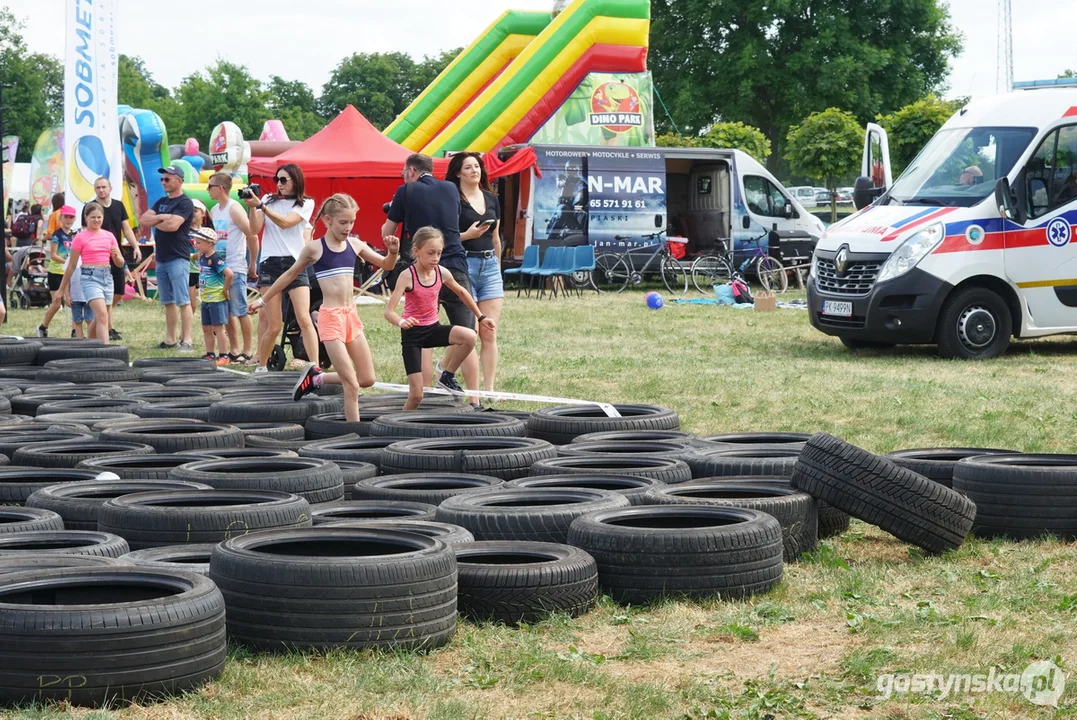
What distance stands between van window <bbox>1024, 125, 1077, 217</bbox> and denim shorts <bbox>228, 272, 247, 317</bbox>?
8.47 m

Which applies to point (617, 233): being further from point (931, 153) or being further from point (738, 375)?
point (738, 375)

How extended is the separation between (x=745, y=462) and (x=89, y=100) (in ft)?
49.3

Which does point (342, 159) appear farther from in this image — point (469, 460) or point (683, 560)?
point (683, 560)

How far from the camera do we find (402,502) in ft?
20.6

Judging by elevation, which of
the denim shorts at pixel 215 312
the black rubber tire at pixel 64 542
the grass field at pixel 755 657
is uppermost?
the denim shorts at pixel 215 312

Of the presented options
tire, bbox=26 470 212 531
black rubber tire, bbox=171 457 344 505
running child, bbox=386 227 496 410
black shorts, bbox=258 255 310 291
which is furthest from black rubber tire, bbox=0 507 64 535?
black shorts, bbox=258 255 310 291

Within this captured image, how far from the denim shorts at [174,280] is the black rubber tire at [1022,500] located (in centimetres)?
1068

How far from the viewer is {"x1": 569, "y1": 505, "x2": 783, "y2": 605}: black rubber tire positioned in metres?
5.23

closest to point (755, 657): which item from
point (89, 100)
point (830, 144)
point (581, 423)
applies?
point (581, 423)

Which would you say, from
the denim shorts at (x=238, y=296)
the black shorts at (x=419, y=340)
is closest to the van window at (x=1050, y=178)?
the black shorts at (x=419, y=340)

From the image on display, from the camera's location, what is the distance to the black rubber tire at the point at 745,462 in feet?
22.7

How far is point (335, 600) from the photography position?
4398 mm

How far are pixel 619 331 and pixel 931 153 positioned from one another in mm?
4940

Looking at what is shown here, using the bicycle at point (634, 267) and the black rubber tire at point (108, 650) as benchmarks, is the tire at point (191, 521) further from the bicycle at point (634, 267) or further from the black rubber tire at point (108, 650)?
the bicycle at point (634, 267)
